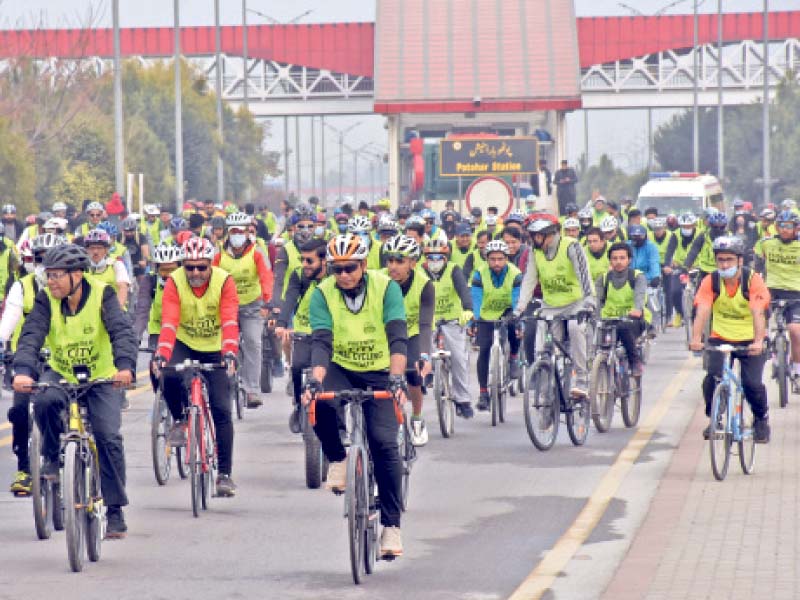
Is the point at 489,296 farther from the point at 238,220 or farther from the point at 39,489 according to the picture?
the point at 39,489

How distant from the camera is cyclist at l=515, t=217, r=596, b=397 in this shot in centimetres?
1588

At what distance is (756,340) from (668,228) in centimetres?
1839

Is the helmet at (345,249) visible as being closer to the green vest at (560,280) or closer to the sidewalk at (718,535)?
the sidewalk at (718,535)

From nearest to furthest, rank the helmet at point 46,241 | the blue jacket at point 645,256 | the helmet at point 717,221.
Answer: the helmet at point 46,241 → the helmet at point 717,221 → the blue jacket at point 645,256

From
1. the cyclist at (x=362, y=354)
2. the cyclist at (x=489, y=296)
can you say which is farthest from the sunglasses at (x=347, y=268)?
the cyclist at (x=489, y=296)

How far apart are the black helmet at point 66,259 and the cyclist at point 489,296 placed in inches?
288

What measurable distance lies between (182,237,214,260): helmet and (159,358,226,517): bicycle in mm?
633

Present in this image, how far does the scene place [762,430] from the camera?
1429 cm

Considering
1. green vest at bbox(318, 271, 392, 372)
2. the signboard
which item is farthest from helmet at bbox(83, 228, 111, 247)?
the signboard

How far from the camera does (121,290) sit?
1683 cm

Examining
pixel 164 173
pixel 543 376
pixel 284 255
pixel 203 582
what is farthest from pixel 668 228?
pixel 164 173

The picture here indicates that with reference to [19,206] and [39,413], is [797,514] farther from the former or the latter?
[19,206]

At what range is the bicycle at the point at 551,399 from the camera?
1512 centimetres

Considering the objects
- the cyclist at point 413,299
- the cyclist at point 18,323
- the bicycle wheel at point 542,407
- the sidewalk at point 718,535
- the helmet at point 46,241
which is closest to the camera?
the sidewalk at point 718,535
